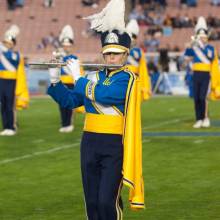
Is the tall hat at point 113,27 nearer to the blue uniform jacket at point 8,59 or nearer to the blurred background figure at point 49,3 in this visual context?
the blue uniform jacket at point 8,59

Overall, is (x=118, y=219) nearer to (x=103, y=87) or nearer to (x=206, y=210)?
(x=103, y=87)

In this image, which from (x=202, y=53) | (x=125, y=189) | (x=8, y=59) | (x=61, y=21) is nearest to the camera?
(x=125, y=189)

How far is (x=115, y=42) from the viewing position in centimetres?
805

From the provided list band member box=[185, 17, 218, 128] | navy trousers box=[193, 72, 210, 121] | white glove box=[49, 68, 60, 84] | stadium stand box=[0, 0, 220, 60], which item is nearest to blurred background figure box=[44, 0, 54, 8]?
stadium stand box=[0, 0, 220, 60]

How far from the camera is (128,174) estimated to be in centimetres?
777

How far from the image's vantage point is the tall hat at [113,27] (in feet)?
26.5

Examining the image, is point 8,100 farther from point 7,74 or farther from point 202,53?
point 202,53

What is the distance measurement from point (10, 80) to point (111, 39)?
1115 cm

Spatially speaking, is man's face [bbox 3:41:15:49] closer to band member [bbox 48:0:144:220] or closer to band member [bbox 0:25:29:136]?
band member [bbox 0:25:29:136]

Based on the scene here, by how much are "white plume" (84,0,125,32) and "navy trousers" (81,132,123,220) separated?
901 millimetres

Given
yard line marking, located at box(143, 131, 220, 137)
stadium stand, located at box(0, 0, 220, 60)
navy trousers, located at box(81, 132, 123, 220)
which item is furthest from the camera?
stadium stand, located at box(0, 0, 220, 60)

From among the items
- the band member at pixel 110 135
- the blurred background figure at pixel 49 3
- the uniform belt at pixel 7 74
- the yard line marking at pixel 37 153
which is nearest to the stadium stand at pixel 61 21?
the blurred background figure at pixel 49 3

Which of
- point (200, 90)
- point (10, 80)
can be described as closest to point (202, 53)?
point (200, 90)

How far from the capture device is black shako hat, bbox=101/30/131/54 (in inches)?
317
